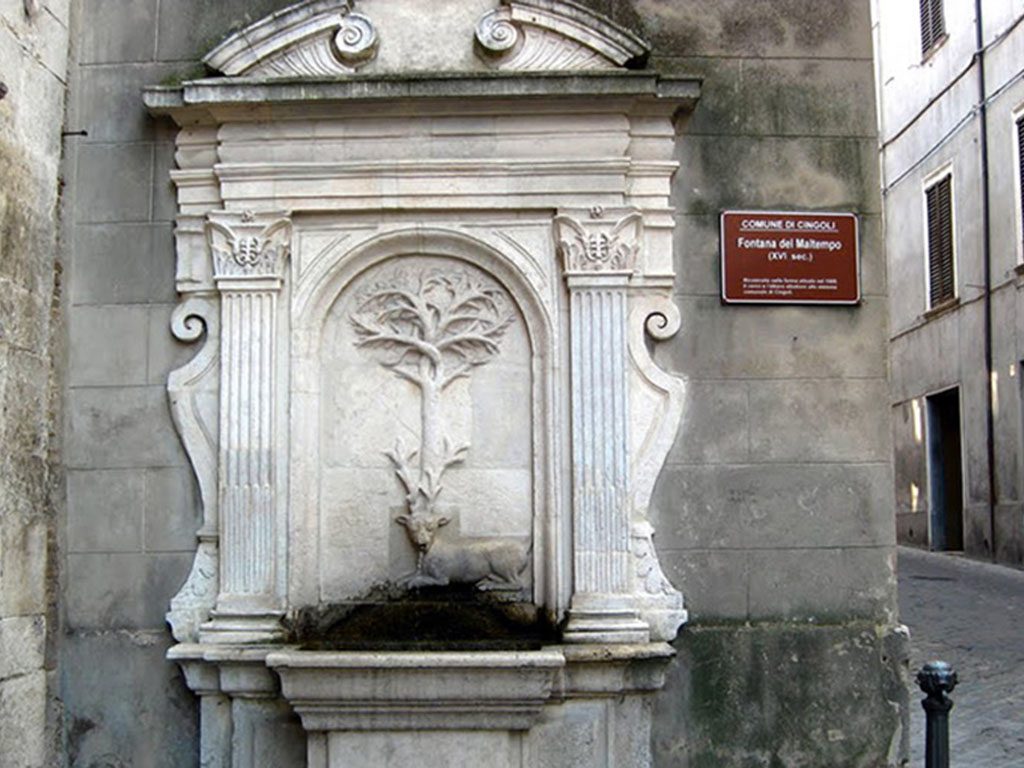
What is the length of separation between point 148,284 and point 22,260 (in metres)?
0.66

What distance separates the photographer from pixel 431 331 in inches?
284

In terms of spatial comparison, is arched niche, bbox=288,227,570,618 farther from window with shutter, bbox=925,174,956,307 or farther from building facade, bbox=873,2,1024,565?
window with shutter, bbox=925,174,956,307

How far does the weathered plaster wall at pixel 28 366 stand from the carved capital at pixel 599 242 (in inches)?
104

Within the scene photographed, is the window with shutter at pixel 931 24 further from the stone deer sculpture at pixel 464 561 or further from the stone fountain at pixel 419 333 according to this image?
the stone deer sculpture at pixel 464 561

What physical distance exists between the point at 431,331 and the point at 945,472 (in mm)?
14773

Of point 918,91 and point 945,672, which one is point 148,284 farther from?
point 918,91

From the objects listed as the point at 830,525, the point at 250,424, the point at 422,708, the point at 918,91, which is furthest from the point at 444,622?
the point at 918,91

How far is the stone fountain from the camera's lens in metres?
6.91

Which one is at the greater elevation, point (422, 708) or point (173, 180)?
point (173, 180)

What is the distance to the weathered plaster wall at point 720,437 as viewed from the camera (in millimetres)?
6918

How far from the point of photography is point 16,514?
6688 mm

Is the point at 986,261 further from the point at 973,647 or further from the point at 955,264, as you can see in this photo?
the point at 973,647

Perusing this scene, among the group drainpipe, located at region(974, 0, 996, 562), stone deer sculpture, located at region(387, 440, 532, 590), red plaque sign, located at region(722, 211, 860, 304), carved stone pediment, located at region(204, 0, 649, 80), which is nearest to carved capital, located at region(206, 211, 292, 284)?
carved stone pediment, located at region(204, 0, 649, 80)

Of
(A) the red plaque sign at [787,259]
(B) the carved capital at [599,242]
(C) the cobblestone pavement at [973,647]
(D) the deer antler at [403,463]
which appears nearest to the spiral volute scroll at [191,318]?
(D) the deer antler at [403,463]
